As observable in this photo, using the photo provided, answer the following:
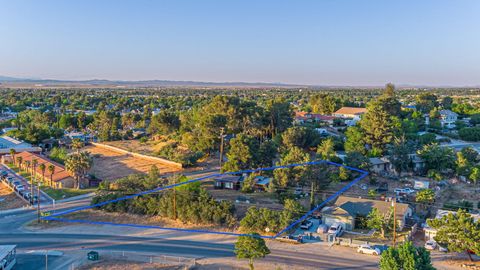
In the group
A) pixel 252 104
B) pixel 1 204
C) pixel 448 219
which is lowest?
pixel 1 204

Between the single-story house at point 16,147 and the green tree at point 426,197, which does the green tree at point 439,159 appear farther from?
the single-story house at point 16,147

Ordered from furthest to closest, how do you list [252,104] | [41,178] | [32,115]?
[32,115]
[252,104]
[41,178]

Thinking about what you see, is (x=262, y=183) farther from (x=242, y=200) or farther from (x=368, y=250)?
(x=368, y=250)

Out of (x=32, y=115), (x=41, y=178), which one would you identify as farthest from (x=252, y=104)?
(x=32, y=115)

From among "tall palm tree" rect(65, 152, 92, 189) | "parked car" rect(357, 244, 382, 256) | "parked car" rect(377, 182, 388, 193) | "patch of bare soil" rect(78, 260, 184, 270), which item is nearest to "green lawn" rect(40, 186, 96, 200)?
"tall palm tree" rect(65, 152, 92, 189)

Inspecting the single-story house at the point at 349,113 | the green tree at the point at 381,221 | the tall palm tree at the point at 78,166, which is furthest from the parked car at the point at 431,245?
the single-story house at the point at 349,113

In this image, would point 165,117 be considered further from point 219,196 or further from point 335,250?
point 335,250

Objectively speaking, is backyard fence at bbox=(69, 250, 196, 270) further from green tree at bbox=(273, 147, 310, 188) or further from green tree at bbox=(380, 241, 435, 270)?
green tree at bbox=(273, 147, 310, 188)
